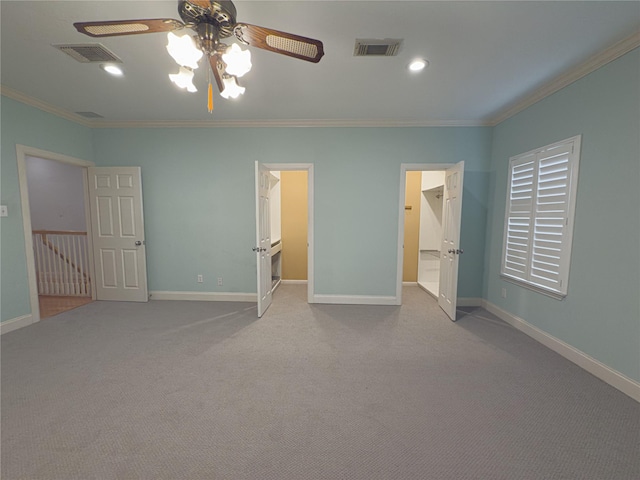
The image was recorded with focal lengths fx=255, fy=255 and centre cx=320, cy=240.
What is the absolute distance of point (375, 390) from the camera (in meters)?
2.00

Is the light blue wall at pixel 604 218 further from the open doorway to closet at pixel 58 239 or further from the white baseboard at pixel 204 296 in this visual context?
the open doorway to closet at pixel 58 239

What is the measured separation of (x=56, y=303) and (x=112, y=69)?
3.67 m

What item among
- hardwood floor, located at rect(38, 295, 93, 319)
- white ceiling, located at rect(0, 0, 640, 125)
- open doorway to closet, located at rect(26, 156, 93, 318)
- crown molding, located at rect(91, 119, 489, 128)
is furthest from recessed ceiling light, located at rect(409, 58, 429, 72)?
hardwood floor, located at rect(38, 295, 93, 319)

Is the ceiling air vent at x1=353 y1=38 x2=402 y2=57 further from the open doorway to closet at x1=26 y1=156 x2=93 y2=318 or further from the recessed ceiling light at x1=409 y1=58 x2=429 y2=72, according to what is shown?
the open doorway to closet at x1=26 y1=156 x2=93 y2=318

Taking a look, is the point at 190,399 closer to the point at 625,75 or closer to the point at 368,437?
the point at 368,437

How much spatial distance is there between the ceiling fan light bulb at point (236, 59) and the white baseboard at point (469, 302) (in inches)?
157

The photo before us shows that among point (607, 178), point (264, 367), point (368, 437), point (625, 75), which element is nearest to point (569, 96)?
point (625, 75)

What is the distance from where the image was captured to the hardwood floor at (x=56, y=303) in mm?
3559

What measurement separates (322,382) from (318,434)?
49cm

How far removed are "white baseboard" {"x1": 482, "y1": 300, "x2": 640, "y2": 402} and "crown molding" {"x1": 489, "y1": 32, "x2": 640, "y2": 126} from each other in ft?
8.22

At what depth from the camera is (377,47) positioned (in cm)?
204

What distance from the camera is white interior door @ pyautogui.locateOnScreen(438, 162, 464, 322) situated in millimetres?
3256

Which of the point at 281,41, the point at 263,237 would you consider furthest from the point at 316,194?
the point at 281,41

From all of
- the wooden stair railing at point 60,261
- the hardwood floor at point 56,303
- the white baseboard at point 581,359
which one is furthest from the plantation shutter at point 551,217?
the wooden stair railing at point 60,261
